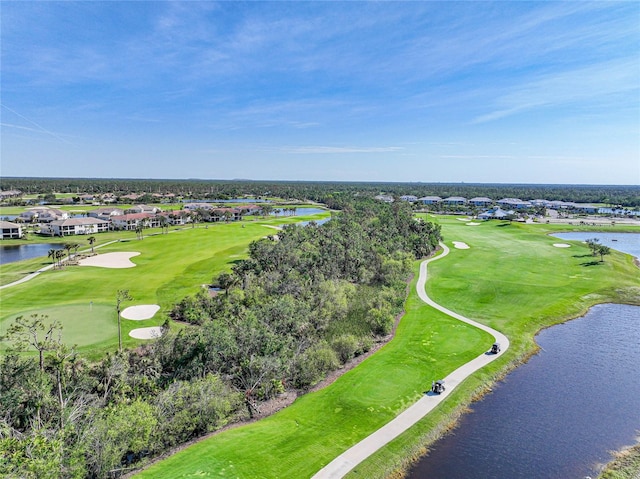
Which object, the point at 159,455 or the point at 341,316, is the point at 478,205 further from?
the point at 159,455

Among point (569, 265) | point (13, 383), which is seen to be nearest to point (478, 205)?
point (569, 265)

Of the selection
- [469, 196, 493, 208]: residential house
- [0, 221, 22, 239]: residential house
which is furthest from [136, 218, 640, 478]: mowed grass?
[469, 196, 493, 208]: residential house

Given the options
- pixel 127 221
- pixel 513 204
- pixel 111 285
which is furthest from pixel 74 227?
pixel 513 204

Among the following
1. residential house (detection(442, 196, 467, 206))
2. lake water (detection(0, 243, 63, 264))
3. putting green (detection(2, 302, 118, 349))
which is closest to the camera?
putting green (detection(2, 302, 118, 349))

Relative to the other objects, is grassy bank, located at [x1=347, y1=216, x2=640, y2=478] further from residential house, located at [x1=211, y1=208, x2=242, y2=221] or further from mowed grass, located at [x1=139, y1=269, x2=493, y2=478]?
residential house, located at [x1=211, y1=208, x2=242, y2=221]

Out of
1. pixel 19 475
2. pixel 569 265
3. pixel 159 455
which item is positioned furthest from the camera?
pixel 569 265

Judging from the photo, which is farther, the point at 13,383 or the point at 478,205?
the point at 478,205

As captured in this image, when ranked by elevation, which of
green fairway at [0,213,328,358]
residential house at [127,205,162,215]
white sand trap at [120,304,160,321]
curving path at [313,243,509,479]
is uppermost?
residential house at [127,205,162,215]
